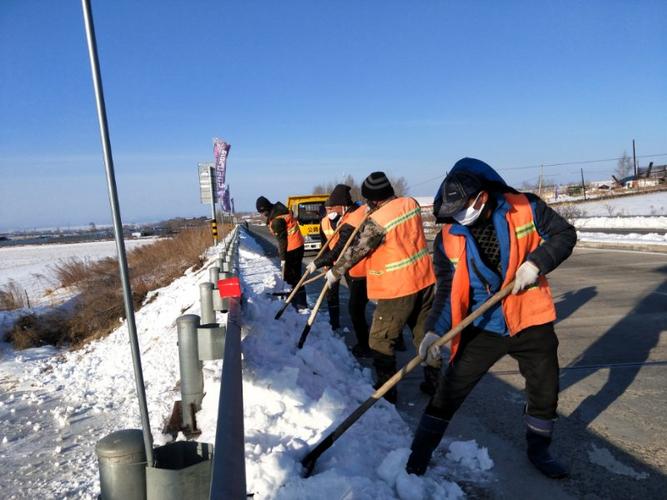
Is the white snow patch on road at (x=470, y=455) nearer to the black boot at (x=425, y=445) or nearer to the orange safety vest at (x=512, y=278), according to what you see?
the black boot at (x=425, y=445)

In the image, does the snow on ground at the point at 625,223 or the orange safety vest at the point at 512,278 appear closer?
the orange safety vest at the point at 512,278

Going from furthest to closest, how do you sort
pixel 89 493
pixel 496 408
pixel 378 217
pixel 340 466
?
pixel 378 217, pixel 496 408, pixel 89 493, pixel 340 466

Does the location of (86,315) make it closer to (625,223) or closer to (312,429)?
(312,429)

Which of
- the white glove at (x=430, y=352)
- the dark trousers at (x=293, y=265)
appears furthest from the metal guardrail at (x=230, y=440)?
the dark trousers at (x=293, y=265)

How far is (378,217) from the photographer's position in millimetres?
4086

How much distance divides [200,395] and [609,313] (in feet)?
18.6

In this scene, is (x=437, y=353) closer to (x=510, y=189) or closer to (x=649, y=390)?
(x=510, y=189)

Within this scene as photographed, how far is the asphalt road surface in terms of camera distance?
274cm

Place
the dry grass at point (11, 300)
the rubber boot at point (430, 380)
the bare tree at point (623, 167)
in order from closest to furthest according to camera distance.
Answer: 1. the rubber boot at point (430, 380)
2. the dry grass at point (11, 300)
3. the bare tree at point (623, 167)

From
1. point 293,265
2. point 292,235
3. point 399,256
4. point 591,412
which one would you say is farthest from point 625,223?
point 399,256

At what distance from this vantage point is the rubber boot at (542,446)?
280 cm

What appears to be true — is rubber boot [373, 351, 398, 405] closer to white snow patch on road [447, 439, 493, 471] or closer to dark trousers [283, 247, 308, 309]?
white snow patch on road [447, 439, 493, 471]

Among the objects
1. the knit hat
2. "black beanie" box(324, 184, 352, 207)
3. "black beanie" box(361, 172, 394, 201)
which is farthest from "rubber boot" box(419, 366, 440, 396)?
"black beanie" box(324, 184, 352, 207)

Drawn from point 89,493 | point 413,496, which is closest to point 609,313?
point 413,496
